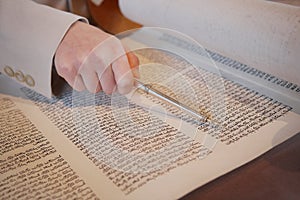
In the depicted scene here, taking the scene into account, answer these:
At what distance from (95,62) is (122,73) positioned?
0.04m

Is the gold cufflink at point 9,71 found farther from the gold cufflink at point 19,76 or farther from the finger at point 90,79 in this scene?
the finger at point 90,79

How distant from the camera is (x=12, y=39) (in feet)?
1.72

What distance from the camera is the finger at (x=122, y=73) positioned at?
17.7 inches

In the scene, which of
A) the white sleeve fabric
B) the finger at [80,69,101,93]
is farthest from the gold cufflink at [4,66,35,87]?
the finger at [80,69,101,93]

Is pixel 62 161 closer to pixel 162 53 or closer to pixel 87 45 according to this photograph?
pixel 87 45

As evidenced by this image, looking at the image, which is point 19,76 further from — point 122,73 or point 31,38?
point 122,73

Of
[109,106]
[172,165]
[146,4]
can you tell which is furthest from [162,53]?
[172,165]

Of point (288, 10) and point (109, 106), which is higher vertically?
point (288, 10)

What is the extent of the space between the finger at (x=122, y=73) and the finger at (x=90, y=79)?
0.09 feet

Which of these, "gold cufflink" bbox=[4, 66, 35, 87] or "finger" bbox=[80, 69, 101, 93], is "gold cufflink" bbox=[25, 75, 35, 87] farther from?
"finger" bbox=[80, 69, 101, 93]

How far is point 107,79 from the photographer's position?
46 cm

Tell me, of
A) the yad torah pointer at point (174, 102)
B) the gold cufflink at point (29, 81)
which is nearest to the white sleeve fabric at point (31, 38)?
the gold cufflink at point (29, 81)

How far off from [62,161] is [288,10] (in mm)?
337

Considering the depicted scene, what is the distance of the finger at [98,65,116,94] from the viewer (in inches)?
17.8
